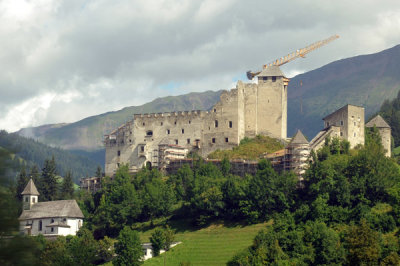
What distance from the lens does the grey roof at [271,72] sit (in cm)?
10262

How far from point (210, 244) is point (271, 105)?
1107 inches

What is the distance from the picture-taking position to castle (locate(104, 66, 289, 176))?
101 metres

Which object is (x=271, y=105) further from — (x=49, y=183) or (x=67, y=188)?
(x=49, y=183)

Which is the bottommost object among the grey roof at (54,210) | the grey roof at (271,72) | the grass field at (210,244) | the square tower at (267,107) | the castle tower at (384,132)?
the grass field at (210,244)

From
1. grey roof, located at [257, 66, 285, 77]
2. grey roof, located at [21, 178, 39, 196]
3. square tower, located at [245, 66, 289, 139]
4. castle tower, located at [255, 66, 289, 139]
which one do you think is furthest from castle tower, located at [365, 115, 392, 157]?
grey roof, located at [21, 178, 39, 196]

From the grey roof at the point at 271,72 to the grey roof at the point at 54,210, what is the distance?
3161 centimetres

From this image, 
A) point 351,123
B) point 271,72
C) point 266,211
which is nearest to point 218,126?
point 271,72

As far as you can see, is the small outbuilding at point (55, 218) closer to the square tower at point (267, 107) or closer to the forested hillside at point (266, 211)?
the forested hillside at point (266, 211)

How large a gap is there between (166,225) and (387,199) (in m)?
26.2

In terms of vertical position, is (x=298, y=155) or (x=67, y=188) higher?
(x=298, y=155)

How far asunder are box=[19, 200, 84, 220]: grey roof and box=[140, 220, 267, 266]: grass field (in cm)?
1413

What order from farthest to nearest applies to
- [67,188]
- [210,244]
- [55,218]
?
[67,188]
[55,218]
[210,244]

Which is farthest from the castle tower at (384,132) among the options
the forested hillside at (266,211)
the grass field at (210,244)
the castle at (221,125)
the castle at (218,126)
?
the grass field at (210,244)

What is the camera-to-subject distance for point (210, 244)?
261ft
